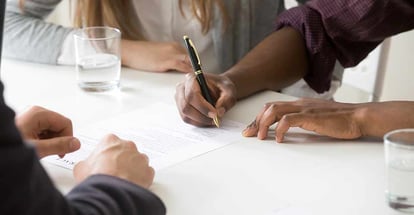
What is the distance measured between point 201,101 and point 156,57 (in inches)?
12.8

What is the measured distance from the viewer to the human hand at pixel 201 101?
1106mm

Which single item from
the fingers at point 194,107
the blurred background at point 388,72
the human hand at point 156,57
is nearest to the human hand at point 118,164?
the fingers at point 194,107

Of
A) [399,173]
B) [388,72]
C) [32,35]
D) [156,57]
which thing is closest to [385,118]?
[399,173]

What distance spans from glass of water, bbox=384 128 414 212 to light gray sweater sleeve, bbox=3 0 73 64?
85 cm

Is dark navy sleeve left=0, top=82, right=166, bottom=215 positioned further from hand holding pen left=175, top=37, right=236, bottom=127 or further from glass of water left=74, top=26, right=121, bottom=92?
glass of water left=74, top=26, right=121, bottom=92

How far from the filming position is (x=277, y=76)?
4.42 ft

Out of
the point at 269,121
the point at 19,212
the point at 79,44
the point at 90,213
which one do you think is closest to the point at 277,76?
the point at 269,121

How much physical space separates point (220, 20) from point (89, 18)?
31 cm

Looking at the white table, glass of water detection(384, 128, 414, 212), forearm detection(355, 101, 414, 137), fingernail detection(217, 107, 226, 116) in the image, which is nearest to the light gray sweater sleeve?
the white table

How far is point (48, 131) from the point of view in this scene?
1.03 m

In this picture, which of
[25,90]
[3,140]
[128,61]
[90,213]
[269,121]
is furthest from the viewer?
[128,61]

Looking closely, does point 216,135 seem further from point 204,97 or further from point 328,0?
point 328,0

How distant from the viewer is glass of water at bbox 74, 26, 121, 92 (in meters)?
1.30

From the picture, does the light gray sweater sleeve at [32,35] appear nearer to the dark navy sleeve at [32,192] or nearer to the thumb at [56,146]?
the thumb at [56,146]
